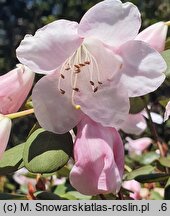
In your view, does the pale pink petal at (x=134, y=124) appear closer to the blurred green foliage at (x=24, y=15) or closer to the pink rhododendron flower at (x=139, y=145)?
the pink rhododendron flower at (x=139, y=145)

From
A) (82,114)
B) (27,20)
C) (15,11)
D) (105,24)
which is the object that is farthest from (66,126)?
(15,11)

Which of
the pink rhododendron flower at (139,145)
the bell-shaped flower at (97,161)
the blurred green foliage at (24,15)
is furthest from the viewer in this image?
the blurred green foliage at (24,15)

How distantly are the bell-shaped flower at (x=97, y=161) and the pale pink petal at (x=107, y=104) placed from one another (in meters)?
0.01

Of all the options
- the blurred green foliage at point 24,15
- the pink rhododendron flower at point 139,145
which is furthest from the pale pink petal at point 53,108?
the blurred green foliage at point 24,15

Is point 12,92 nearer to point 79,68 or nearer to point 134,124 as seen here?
point 79,68

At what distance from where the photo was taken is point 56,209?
0.67m

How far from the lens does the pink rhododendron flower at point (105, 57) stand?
1.96ft

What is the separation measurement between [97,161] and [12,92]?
0.15 m

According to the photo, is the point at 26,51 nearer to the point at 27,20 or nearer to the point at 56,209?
the point at 56,209

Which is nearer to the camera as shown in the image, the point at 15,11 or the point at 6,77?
the point at 6,77

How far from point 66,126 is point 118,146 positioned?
0.07m

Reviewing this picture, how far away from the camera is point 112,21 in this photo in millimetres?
615

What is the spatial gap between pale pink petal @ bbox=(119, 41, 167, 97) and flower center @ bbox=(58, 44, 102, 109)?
0.05 metres

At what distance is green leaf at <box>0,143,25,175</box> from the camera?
67 cm
